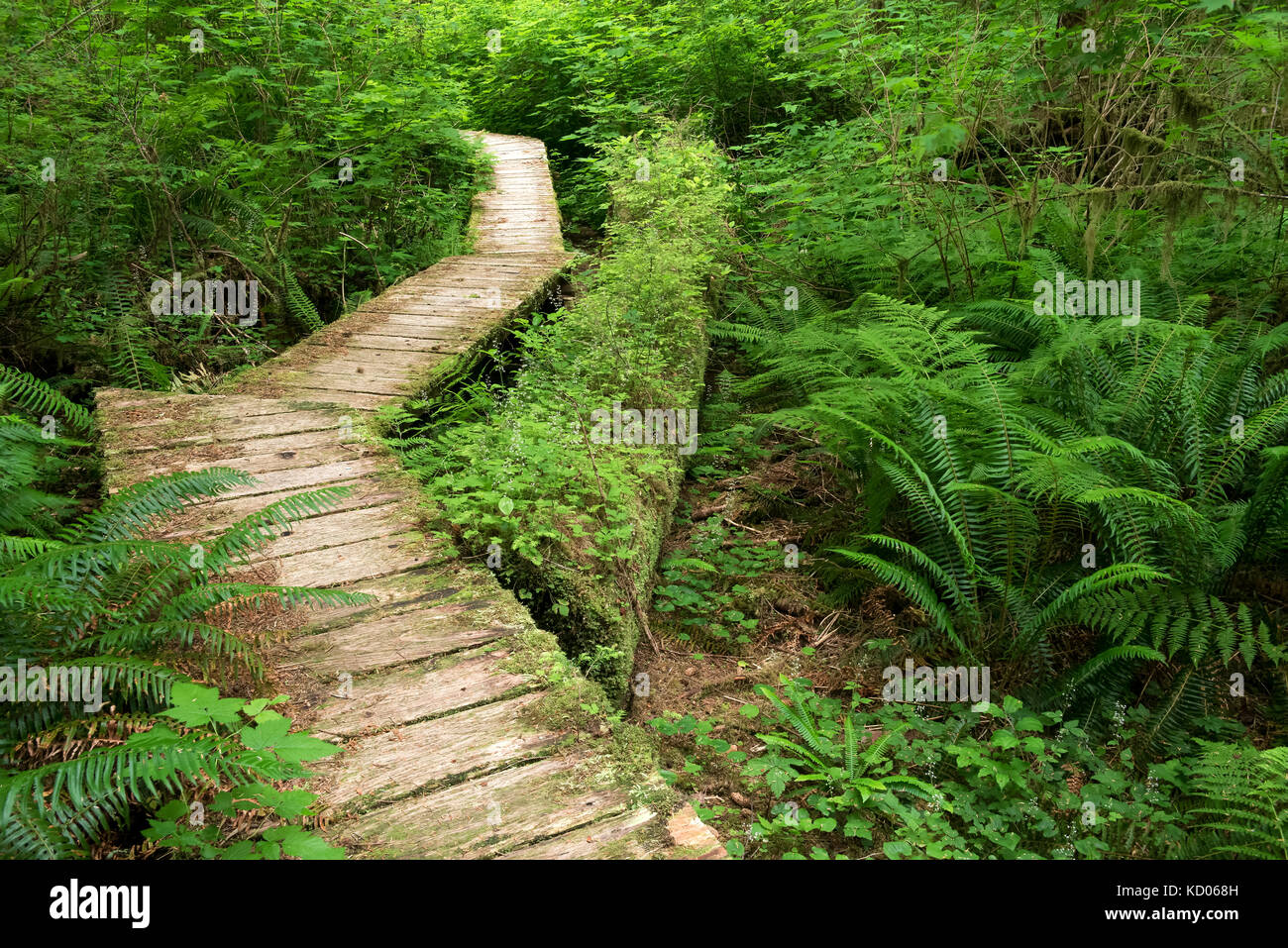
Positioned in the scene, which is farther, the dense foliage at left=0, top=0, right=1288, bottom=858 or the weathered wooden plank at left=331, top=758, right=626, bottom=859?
the dense foliage at left=0, top=0, right=1288, bottom=858

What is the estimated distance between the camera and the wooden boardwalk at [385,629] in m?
2.35

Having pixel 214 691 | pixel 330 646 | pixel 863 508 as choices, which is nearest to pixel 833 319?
pixel 863 508

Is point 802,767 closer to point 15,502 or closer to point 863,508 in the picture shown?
point 863,508

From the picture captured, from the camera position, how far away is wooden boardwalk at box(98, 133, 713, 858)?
2352mm

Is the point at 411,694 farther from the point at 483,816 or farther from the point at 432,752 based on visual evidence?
the point at 483,816

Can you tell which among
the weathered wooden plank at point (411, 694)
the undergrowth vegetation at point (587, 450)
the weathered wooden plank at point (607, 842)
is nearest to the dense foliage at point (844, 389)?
the undergrowth vegetation at point (587, 450)

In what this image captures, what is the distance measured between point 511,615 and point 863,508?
2661mm

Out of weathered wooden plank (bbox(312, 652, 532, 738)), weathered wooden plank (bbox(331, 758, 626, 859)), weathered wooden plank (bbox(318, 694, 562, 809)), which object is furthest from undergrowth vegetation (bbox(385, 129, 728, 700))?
weathered wooden plank (bbox(331, 758, 626, 859))

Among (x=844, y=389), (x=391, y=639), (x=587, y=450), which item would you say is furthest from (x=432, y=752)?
(x=844, y=389)

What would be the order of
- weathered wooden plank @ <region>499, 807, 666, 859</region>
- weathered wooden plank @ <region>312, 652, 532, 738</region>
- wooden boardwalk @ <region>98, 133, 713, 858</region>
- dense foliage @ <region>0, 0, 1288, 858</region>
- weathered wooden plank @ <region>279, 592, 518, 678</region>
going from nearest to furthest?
weathered wooden plank @ <region>499, 807, 666, 859</region> < wooden boardwalk @ <region>98, 133, 713, 858</region> < weathered wooden plank @ <region>312, 652, 532, 738</region> < weathered wooden plank @ <region>279, 592, 518, 678</region> < dense foliage @ <region>0, 0, 1288, 858</region>

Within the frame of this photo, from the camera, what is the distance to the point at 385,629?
317cm

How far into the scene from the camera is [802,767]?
12.2 ft

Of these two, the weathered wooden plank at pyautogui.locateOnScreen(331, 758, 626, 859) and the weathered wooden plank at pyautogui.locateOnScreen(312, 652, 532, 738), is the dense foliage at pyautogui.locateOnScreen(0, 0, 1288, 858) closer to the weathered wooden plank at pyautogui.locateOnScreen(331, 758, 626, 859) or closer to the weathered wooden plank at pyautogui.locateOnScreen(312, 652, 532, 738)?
the weathered wooden plank at pyautogui.locateOnScreen(331, 758, 626, 859)

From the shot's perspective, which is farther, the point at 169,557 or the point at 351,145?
the point at 351,145
